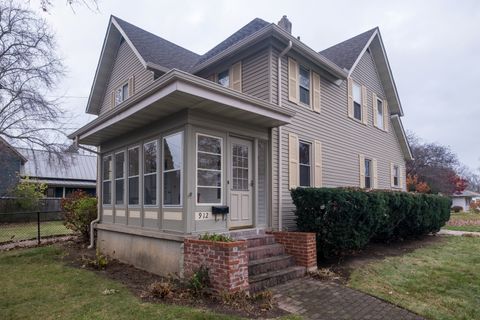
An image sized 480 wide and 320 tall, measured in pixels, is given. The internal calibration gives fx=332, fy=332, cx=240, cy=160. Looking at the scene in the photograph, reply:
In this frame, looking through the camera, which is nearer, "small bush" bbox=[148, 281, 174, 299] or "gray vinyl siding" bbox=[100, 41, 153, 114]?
"small bush" bbox=[148, 281, 174, 299]

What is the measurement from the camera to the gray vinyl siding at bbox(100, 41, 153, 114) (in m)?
11.3

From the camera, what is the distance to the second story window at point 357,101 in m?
12.1

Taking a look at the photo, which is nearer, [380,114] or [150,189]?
[150,189]

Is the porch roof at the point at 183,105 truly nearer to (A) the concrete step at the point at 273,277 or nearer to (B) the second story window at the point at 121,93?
(A) the concrete step at the point at 273,277

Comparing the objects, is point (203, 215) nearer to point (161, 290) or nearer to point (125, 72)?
point (161, 290)

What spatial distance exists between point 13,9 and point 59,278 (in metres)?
14.3

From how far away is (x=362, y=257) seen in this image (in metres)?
8.16

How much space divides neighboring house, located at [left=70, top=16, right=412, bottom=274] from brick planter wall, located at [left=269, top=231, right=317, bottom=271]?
891 mm

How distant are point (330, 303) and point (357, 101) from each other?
29.2 ft

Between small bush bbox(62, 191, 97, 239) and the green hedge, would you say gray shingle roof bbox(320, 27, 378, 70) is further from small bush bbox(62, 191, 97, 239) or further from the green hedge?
small bush bbox(62, 191, 97, 239)

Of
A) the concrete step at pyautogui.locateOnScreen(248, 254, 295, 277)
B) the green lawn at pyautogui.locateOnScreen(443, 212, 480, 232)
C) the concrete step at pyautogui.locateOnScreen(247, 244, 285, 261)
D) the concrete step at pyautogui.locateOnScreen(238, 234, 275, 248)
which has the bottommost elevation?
the green lawn at pyautogui.locateOnScreen(443, 212, 480, 232)

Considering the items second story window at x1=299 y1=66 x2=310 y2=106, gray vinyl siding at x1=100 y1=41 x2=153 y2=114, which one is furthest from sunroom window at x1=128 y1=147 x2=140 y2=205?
second story window at x1=299 y1=66 x2=310 y2=106

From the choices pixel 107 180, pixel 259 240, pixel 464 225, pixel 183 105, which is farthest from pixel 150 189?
pixel 464 225

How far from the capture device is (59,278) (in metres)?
6.70
